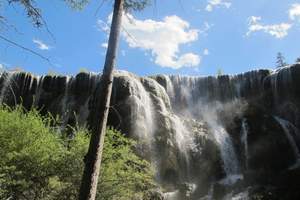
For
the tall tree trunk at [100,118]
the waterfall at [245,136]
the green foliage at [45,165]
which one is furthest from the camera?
the waterfall at [245,136]

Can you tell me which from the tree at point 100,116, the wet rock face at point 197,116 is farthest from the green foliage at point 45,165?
the wet rock face at point 197,116

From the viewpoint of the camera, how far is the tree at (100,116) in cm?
779

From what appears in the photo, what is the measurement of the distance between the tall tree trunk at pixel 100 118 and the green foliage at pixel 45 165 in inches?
189

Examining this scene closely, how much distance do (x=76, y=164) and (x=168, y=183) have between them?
35.4 ft

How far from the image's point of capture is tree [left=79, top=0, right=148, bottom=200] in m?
7.79

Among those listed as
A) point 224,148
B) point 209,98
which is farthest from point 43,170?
point 209,98

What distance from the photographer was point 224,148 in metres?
26.5

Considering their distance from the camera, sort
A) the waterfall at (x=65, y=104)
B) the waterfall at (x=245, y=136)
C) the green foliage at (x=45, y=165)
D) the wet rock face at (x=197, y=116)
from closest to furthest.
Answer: the green foliage at (x=45, y=165) < the wet rock face at (x=197, y=116) < the waterfall at (x=245, y=136) < the waterfall at (x=65, y=104)

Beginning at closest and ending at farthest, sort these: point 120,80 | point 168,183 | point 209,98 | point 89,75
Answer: point 168,183 < point 120,80 < point 89,75 < point 209,98

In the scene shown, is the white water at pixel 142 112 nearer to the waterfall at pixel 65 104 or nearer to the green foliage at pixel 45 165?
the waterfall at pixel 65 104

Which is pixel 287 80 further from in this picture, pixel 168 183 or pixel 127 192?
pixel 127 192

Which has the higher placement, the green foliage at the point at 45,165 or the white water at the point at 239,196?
the green foliage at the point at 45,165

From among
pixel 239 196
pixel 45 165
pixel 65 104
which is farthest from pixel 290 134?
pixel 45 165

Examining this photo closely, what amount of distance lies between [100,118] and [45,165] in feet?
17.3
